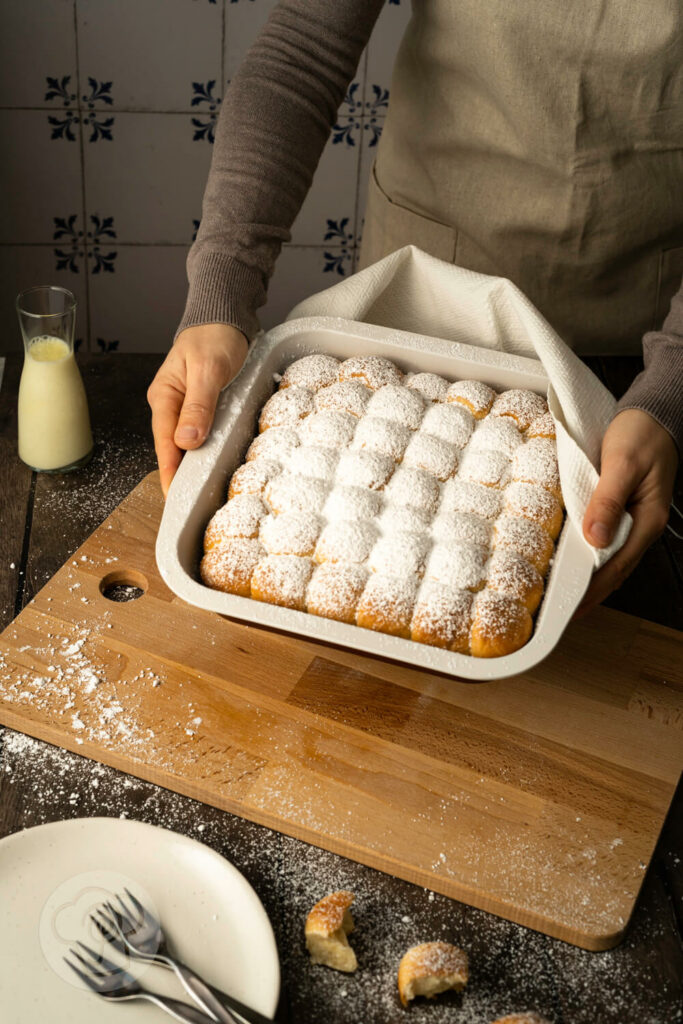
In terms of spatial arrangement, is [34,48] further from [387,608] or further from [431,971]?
[431,971]

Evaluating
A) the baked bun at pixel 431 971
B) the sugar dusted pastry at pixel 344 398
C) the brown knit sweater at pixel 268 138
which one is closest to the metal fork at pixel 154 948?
the baked bun at pixel 431 971

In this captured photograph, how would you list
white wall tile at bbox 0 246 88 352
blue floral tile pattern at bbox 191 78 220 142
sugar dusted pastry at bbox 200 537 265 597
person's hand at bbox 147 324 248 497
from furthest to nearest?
white wall tile at bbox 0 246 88 352, blue floral tile pattern at bbox 191 78 220 142, person's hand at bbox 147 324 248 497, sugar dusted pastry at bbox 200 537 265 597

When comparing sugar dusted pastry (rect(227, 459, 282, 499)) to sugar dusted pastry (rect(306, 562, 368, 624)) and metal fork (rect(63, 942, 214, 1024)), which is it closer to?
sugar dusted pastry (rect(306, 562, 368, 624))

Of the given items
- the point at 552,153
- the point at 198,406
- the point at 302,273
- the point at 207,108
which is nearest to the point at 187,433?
the point at 198,406

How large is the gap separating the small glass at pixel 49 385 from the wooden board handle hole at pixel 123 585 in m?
0.23

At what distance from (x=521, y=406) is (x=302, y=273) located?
1.43m

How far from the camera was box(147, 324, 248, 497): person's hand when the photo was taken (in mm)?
1047

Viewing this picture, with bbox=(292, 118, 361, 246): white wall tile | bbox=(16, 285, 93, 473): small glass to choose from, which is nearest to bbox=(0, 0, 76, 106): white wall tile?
bbox=(292, 118, 361, 246): white wall tile

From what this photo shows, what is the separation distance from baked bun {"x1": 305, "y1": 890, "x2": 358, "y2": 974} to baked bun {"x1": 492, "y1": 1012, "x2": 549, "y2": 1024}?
4.8 inches

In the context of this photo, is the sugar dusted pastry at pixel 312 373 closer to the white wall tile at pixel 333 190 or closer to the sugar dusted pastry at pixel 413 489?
the sugar dusted pastry at pixel 413 489

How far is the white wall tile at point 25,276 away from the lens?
2.34 metres

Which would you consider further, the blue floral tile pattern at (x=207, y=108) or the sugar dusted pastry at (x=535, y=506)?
the blue floral tile pattern at (x=207, y=108)

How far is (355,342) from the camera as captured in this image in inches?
48.4

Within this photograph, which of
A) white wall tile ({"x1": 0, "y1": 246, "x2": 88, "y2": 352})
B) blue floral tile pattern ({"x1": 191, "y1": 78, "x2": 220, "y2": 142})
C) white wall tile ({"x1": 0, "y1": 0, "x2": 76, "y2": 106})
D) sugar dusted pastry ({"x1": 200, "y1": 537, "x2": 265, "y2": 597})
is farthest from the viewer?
white wall tile ({"x1": 0, "y1": 246, "x2": 88, "y2": 352})
